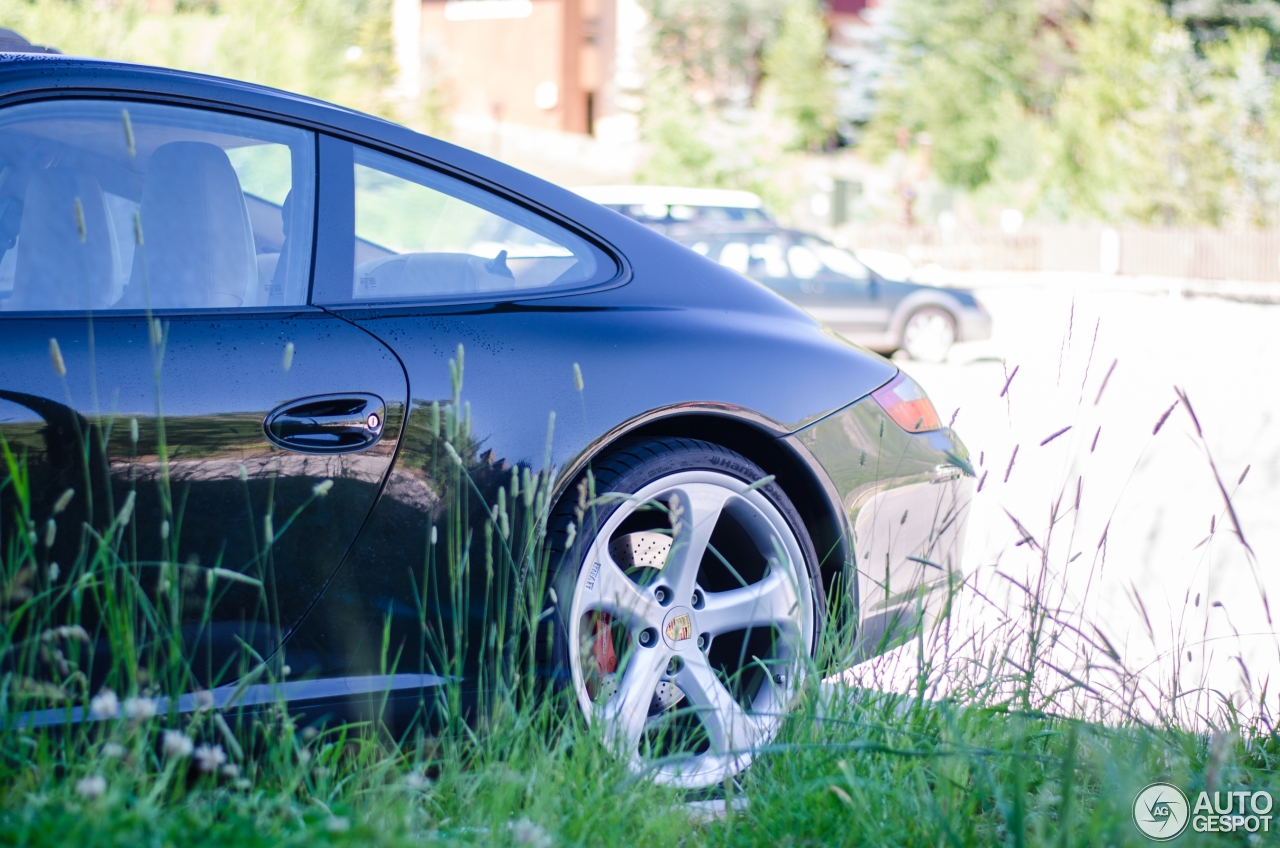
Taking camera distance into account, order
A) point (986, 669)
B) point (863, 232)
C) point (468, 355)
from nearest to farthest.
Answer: point (468, 355) → point (986, 669) → point (863, 232)

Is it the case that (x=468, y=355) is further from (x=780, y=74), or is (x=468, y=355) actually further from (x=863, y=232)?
(x=780, y=74)

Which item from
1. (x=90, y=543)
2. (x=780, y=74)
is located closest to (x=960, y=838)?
(x=90, y=543)

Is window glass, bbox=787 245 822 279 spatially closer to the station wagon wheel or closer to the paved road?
the paved road

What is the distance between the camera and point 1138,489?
21.1ft

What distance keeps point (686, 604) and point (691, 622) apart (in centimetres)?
4

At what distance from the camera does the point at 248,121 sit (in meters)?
2.37

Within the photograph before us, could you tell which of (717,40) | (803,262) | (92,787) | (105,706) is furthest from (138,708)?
(717,40)

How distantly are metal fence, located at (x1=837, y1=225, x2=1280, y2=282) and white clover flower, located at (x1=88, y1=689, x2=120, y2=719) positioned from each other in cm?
3005

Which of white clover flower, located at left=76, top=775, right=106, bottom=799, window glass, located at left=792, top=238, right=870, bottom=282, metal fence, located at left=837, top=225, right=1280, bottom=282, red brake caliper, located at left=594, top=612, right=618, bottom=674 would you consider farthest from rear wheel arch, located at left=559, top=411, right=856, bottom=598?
metal fence, located at left=837, top=225, right=1280, bottom=282

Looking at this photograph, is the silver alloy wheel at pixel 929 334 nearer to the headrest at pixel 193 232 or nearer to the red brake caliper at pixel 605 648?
the red brake caliper at pixel 605 648

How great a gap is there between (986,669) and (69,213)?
86.1 inches

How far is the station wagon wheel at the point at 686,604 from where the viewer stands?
2357mm

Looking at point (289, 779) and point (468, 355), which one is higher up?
point (468, 355)

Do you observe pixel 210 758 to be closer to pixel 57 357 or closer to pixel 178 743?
pixel 178 743
